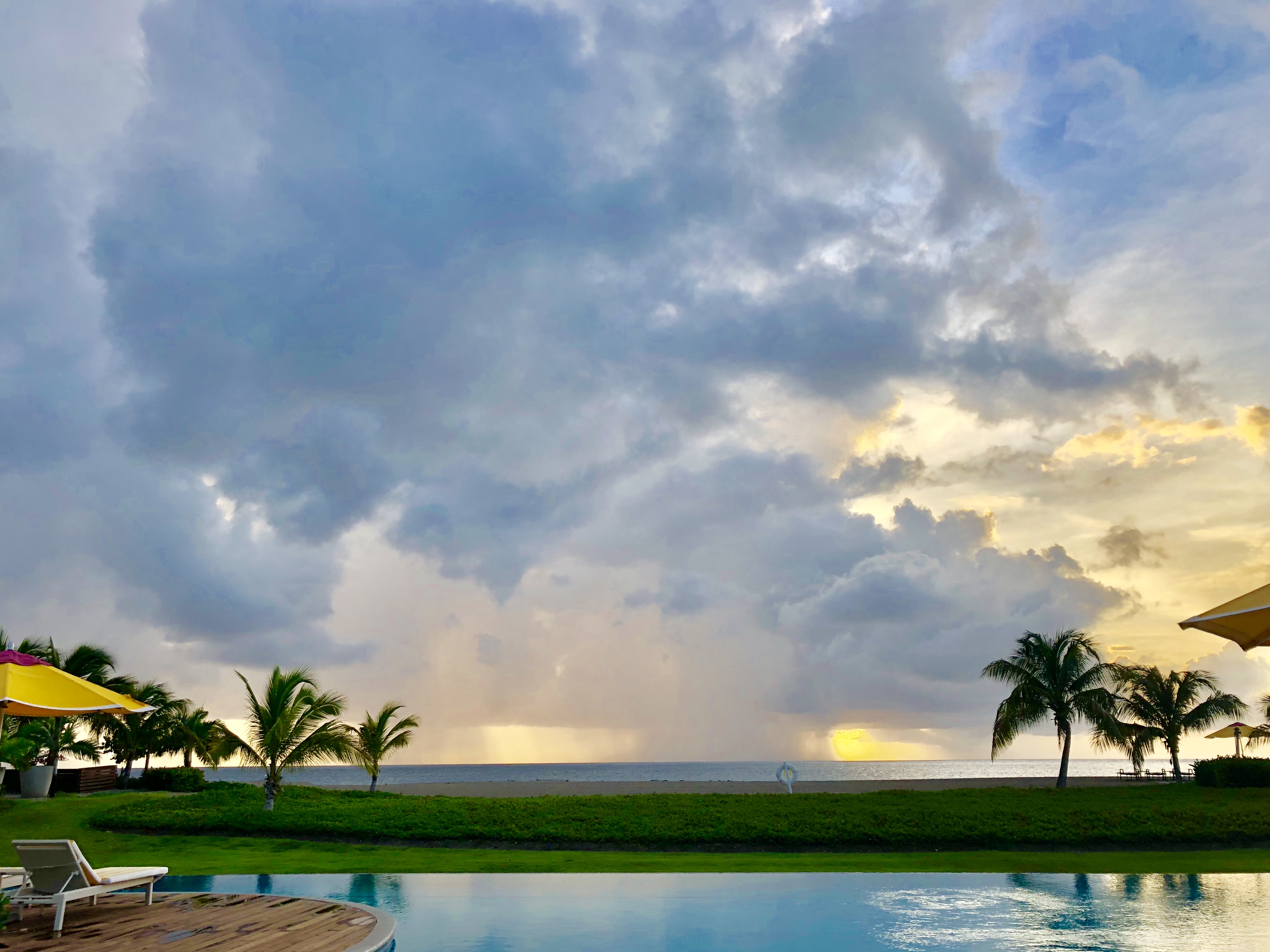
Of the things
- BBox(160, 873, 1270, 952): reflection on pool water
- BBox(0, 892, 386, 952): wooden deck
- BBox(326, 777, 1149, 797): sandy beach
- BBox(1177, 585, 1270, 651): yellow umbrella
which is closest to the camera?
BBox(1177, 585, 1270, 651): yellow umbrella

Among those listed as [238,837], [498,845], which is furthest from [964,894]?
[238,837]

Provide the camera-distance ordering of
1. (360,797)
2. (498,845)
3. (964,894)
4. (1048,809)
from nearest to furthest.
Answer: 1. (964,894)
2. (498,845)
3. (1048,809)
4. (360,797)

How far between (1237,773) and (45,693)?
3438cm

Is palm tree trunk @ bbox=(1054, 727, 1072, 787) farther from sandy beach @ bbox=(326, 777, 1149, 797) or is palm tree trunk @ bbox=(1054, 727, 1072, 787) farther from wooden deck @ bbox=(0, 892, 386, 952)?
wooden deck @ bbox=(0, 892, 386, 952)

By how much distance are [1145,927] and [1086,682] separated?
23679 mm

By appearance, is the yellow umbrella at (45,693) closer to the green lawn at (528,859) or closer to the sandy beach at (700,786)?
the green lawn at (528,859)

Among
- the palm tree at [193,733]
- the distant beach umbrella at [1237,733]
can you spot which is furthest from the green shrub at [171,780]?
the distant beach umbrella at [1237,733]

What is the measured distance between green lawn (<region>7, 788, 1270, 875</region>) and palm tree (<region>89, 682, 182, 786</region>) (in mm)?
9915

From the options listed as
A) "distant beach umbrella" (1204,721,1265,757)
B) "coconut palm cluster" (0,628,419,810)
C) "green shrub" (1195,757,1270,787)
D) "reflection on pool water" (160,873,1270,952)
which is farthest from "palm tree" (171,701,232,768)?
"distant beach umbrella" (1204,721,1265,757)

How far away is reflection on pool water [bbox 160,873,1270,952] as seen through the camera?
11.4 m

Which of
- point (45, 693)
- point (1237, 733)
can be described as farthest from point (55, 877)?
point (1237, 733)

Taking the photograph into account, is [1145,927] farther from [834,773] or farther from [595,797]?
[834,773]

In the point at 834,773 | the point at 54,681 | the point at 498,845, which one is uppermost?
the point at 54,681

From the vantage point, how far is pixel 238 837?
69.5 feet
